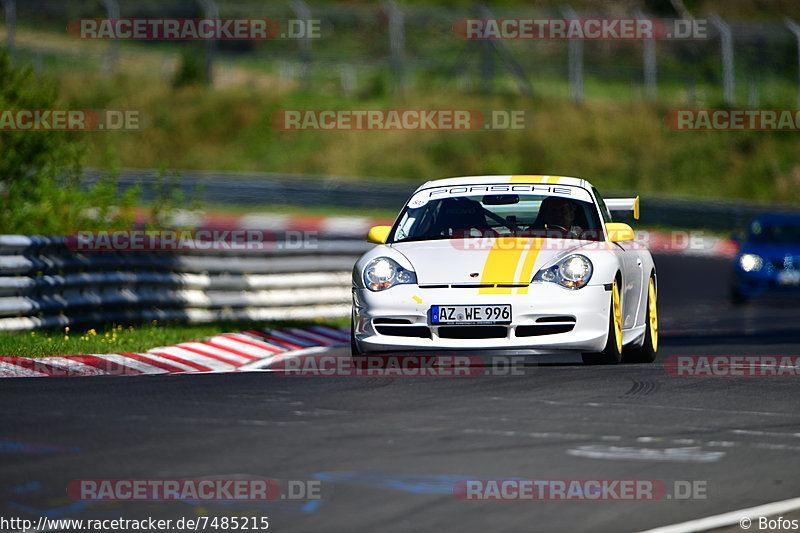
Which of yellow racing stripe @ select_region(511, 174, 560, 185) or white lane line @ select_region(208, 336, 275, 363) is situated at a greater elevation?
yellow racing stripe @ select_region(511, 174, 560, 185)

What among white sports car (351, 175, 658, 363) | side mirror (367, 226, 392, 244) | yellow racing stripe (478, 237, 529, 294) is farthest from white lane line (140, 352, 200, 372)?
yellow racing stripe (478, 237, 529, 294)

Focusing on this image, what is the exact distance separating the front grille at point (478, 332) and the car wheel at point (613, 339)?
82cm

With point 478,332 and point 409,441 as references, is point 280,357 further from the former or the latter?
point 409,441

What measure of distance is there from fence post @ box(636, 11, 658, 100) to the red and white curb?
26692 millimetres

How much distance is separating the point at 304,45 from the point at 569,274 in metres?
35.8

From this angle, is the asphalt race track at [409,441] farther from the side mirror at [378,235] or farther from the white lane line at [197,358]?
the white lane line at [197,358]

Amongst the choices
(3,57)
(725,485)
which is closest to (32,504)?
(725,485)

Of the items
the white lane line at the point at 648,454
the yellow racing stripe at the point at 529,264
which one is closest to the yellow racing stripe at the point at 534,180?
the yellow racing stripe at the point at 529,264

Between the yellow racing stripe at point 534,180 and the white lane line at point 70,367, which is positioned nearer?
the white lane line at point 70,367

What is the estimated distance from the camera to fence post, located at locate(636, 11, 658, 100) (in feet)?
135

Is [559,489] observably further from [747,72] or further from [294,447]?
[747,72]

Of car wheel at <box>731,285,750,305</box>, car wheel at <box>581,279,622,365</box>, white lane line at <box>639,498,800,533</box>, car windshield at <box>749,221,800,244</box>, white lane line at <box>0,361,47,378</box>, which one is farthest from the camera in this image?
car windshield at <box>749,221,800,244</box>

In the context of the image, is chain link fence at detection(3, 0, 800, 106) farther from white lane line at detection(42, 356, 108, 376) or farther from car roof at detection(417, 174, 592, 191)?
white lane line at detection(42, 356, 108, 376)

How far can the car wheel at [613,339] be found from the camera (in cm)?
1052
